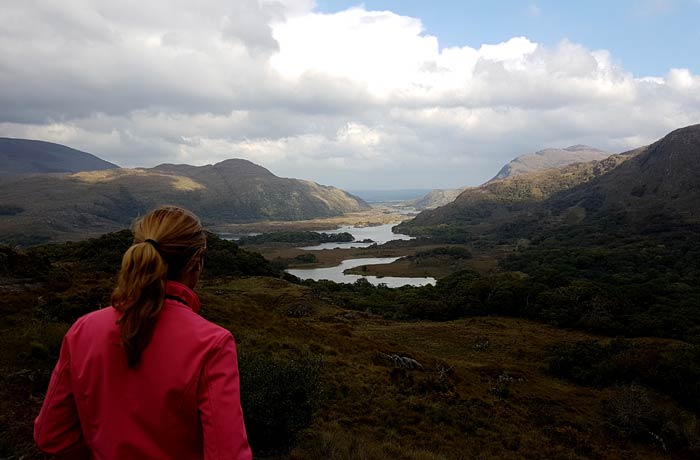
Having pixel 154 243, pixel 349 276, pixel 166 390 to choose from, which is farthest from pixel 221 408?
pixel 349 276

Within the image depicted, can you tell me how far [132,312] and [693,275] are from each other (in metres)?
98.1

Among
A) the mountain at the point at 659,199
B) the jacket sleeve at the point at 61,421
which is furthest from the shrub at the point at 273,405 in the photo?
the mountain at the point at 659,199

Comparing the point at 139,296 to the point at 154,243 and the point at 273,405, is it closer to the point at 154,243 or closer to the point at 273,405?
the point at 154,243

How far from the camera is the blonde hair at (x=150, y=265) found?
231 centimetres

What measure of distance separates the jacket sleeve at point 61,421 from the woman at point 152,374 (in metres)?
0.01

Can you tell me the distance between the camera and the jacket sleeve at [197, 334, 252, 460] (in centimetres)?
229

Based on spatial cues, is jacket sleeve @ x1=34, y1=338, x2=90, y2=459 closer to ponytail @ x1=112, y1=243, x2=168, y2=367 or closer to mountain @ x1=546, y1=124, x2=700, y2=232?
ponytail @ x1=112, y1=243, x2=168, y2=367

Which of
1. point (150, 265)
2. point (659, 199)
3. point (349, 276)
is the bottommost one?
point (349, 276)

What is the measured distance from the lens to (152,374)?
7.61 ft

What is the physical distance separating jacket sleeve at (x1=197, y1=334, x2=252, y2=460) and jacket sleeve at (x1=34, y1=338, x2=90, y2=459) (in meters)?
0.91

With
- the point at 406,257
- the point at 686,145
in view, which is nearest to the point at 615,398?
the point at 406,257

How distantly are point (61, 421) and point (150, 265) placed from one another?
116cm

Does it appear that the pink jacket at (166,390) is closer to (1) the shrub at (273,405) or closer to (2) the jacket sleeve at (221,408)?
(2) the jacket sleeve at (221,408)

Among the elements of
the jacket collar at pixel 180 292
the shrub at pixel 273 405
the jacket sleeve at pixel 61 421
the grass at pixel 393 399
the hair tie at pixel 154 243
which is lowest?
the grass at pixel 393 399
